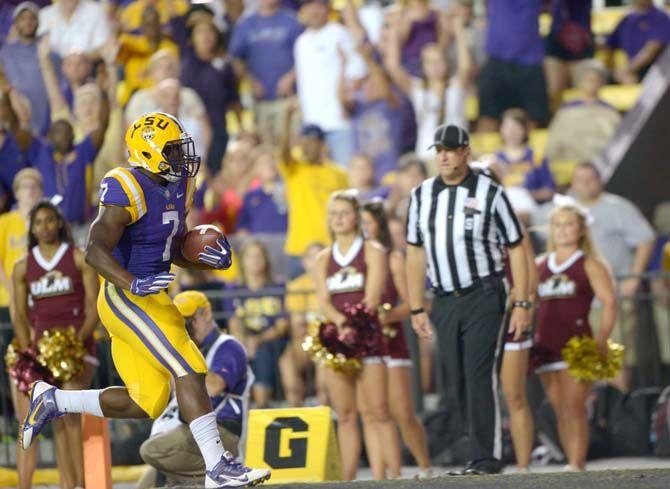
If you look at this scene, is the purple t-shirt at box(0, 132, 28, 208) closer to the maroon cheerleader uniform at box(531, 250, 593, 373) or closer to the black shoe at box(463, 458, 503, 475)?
the maroon cheerleader uniform at box(531, 250, 593, 373)

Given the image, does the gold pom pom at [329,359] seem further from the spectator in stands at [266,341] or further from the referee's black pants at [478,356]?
the spectator in stands at [266,341]

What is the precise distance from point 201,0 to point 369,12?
7.63 ft

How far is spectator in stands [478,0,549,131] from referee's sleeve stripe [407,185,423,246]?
518 cm

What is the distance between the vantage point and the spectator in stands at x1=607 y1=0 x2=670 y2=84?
14703 millimetres

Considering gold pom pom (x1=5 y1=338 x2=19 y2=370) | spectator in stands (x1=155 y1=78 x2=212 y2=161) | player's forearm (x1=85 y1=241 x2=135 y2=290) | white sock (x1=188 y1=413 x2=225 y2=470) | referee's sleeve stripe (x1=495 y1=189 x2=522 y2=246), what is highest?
spectator in stands (x1=155 y1=78 x2=212 y2=161)

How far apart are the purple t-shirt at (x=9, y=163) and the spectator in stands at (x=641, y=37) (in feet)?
19.2

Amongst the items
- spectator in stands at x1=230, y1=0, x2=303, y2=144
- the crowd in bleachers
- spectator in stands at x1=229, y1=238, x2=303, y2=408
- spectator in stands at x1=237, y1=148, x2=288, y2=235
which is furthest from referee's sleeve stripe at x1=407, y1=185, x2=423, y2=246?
spectator in stands at x1=230, y1=0, x2=303, y2=144

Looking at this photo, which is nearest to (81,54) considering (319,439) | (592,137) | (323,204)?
(323,204)

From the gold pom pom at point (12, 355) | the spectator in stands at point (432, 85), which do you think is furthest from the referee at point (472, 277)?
the spectator in stands at point (432, 85)

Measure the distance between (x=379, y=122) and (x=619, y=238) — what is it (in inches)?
110

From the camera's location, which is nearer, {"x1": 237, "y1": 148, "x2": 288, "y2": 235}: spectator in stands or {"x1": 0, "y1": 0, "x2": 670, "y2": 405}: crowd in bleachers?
{"x1": 0, "y1": 0, "x2": 670, "y2": 405}: crowd in bleachers

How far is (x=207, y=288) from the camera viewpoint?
12570mm

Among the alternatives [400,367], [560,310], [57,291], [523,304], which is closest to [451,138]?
[523,304]

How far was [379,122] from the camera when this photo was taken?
46.2ft
